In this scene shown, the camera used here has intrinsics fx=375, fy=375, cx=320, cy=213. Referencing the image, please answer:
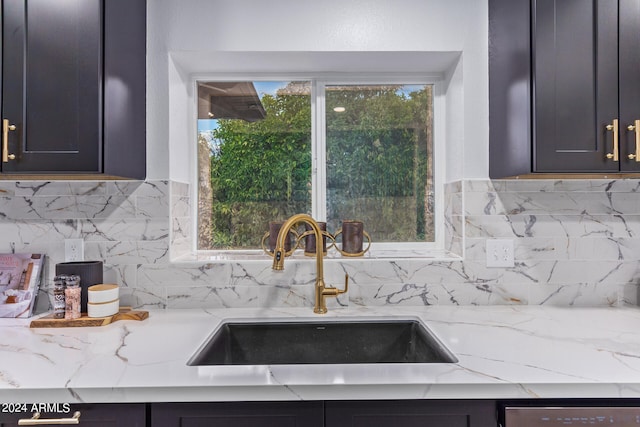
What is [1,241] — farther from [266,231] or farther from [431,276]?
[431,276]

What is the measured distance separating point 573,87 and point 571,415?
102 cm

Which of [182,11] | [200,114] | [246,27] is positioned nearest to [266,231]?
[200,114]

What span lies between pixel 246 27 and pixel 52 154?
86 centimetres

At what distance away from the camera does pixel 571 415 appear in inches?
35.7

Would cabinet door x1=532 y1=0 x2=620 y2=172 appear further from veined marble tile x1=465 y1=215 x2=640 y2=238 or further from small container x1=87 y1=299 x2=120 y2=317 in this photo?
small container x1=87 y1=299 x2=120 y2=317

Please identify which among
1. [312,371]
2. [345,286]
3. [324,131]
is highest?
[324,131]

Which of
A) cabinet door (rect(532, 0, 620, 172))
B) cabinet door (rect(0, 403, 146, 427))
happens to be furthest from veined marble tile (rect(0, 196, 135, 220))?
cabinet door (rect(532, 0, 620, 172))

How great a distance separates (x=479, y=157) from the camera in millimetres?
1564

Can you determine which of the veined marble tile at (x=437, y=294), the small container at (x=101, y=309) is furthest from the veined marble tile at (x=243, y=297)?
the small container at (x=101, y=309)

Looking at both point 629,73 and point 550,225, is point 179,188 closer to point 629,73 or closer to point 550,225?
point 550,225

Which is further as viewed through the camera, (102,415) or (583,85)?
(583,85)

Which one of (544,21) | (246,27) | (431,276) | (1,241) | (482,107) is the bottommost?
(431,276)

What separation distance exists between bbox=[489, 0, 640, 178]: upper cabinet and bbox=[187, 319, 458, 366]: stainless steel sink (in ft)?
2.52

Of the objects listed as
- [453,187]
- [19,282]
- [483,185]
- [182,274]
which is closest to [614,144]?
[483,185]
